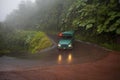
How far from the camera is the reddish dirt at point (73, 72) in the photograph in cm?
1611

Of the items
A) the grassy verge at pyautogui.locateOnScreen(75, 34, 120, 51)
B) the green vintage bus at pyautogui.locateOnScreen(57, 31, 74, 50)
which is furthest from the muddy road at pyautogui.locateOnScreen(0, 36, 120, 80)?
the green vintage bus at pyautogui.locateOnScreen(57, 31, 74, 50)

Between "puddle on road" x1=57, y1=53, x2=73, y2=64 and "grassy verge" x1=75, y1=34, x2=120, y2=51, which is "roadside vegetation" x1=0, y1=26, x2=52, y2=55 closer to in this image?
"grassy verge" x1=75, y1=34, x2=120, y2=51

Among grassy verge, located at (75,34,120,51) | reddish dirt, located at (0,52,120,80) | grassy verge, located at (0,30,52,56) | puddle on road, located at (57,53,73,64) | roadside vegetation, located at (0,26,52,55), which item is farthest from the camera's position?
roadside vegetation, located at (0,26,52,55)

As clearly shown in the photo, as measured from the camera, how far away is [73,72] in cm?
1738

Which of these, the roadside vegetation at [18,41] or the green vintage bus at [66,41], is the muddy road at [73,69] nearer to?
the green vintage bus at [66,41]

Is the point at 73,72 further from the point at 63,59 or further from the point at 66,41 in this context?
the point at 66,41

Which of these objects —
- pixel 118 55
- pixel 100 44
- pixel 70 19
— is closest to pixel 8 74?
pixel 118 55

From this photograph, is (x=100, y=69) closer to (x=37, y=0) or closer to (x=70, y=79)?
(x=70, y=79)

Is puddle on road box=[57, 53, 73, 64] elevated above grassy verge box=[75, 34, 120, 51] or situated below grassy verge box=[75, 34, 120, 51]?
below

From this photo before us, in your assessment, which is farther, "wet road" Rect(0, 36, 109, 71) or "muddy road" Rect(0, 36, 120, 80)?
"wet road" Rect(0, 36, 109, 71)

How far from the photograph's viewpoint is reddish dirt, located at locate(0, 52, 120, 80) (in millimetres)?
16109

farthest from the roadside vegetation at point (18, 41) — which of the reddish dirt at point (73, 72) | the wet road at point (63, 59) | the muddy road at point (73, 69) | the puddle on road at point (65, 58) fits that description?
the reddish dirt at point (73, 72)

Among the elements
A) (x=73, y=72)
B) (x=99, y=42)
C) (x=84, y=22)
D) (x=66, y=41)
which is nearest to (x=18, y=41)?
(x=84, y=22)

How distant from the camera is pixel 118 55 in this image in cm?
2241
